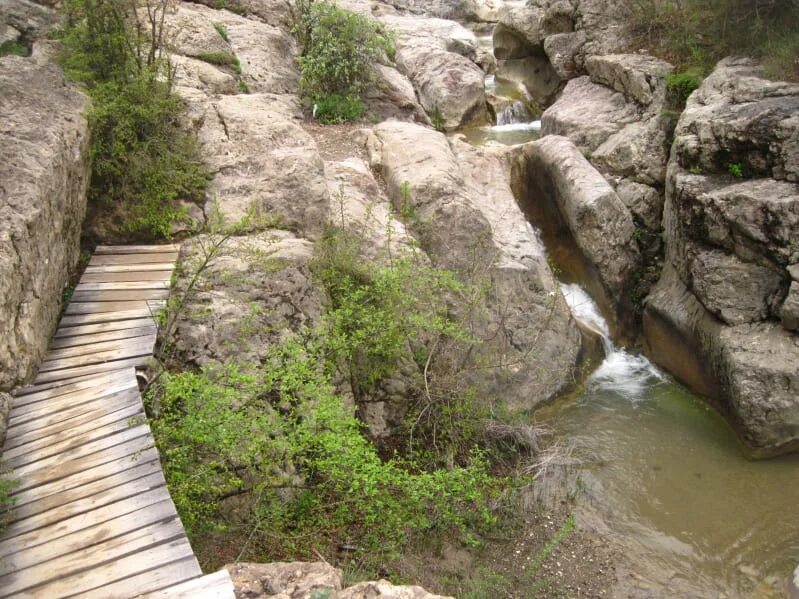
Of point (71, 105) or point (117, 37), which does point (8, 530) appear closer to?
point (71, 105)

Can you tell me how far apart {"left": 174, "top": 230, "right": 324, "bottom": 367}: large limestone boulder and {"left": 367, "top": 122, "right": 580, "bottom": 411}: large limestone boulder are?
229 centimetres

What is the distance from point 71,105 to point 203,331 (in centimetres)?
312

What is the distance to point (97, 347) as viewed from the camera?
5.68 meters

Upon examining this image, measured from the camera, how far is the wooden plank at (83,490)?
4176 mm

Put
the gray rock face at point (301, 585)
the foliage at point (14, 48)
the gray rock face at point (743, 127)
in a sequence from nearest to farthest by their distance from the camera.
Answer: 1. the gray rock face at point (301, 585)
2. the gray rock face at point (743, 127)
3. the foliage at point (14, 48)

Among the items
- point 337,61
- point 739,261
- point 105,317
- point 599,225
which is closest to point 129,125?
point 105,317

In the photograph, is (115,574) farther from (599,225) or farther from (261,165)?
(599,225)

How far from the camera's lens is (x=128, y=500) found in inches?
166

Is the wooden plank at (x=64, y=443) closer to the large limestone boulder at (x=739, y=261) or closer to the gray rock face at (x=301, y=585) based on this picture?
the gray rock face at (x=301, y=585)

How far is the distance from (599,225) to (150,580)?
325 inches

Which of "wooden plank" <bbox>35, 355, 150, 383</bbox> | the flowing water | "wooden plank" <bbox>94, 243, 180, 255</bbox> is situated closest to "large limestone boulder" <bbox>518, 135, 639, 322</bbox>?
the flowing water

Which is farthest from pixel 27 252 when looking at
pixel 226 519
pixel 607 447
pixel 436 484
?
pixel 607 447

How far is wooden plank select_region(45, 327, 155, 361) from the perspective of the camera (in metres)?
5.59

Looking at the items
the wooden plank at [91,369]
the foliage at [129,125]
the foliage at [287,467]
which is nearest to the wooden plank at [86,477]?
the foliage at [287,467]
